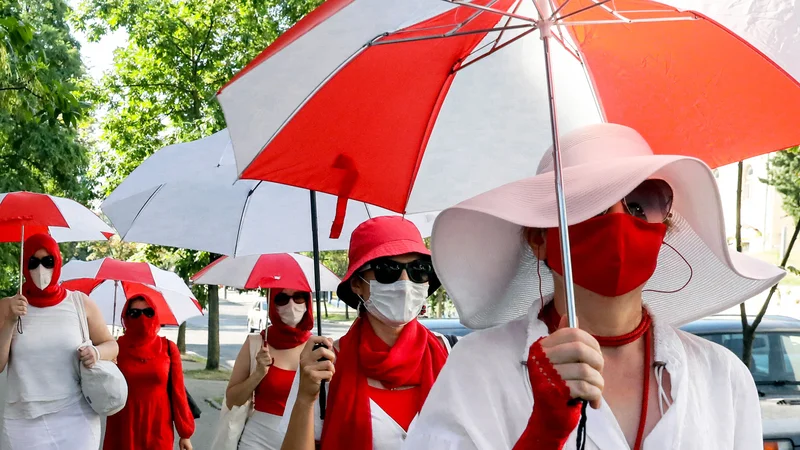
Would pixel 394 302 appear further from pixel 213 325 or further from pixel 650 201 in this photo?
pixel 213 325

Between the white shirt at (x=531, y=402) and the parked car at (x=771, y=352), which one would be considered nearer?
the white shirt at (x=531, y=402)

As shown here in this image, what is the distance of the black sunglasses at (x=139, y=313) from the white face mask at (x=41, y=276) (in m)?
1.39

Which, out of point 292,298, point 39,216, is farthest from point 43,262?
point 292,298

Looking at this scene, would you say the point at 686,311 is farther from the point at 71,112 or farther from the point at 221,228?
the point at 71,112

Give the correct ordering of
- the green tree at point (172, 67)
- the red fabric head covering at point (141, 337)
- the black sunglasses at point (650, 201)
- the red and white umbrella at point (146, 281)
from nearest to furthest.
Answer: the black sunglasses at point (650, 201) < the red fabric head covering at point (141, 337) < the red and white umbrella at point (146, 281) < the green tree at point (172, 67)

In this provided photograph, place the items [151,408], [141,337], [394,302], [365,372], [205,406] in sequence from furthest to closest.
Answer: [205,406] < [141,337] < [151,408] < [394,302] < [365,372]

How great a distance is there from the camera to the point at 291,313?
6.19 meters

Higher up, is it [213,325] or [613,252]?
[613,252]

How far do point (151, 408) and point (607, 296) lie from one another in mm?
5803

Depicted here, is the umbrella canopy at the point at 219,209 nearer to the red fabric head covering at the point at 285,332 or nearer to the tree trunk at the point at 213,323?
the red fabric head covering at the point at 285,332

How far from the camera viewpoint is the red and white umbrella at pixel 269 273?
6.24 m

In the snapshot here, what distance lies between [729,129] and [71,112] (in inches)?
247

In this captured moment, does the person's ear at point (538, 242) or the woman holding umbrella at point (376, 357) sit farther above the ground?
the person's ear at point (538, 242)

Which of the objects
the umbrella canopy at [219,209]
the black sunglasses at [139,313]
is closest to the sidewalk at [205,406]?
the black sunglasses at [139,313]
